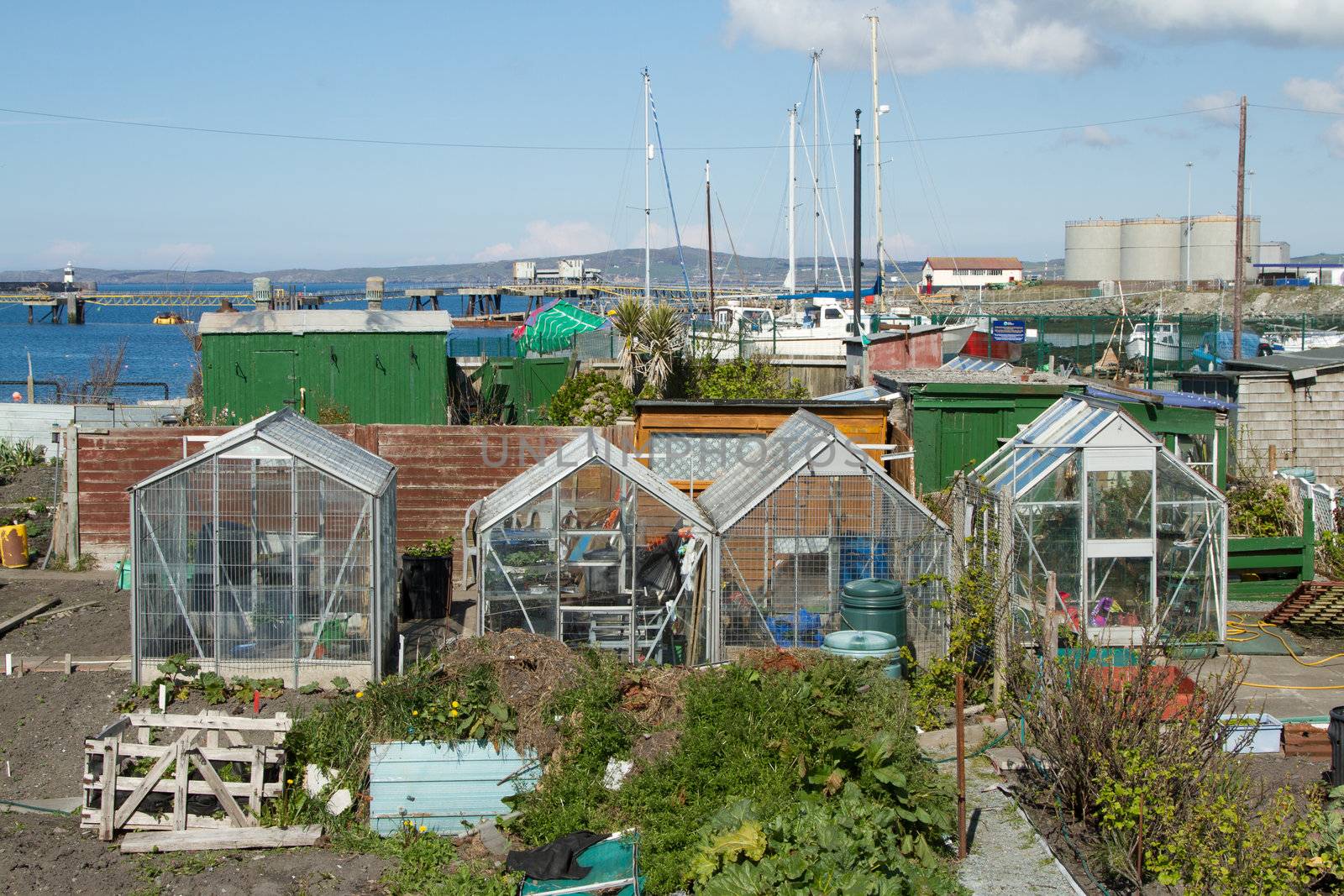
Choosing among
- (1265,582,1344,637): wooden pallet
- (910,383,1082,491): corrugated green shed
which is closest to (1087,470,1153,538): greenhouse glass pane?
(1265,582,1344,637): wooden pallet

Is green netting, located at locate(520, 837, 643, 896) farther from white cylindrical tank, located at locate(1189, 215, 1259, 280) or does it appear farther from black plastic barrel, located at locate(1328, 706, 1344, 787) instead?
white cylindrical tank, located at locate(1189, 215, 1259, 280)

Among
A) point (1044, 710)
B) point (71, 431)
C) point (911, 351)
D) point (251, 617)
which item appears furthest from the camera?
point (911, 351)

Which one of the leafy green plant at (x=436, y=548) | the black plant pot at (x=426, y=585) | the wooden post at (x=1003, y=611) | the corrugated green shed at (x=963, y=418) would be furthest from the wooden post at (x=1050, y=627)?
the leafy green plant at (x=436, y=548)

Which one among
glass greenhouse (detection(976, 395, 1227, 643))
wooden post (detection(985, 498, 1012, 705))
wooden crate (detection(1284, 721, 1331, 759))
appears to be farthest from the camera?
glass greenhouse (detection(976, 395, 1227, 643))

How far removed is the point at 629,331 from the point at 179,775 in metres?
14.6

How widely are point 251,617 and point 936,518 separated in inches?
298

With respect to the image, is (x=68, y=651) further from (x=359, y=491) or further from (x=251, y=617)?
(x=359, y=491)

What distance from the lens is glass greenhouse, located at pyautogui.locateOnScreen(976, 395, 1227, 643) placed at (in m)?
13.6

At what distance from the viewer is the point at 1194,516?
45.4ft

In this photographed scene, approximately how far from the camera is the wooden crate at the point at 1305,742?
10.9 meters

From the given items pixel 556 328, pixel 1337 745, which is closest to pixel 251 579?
pixel 1337 745

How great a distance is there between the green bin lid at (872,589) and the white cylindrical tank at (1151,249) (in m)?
97.6

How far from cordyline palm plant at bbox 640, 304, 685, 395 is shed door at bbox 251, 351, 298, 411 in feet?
22.5

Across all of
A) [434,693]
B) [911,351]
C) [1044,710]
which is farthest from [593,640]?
[911,351]
